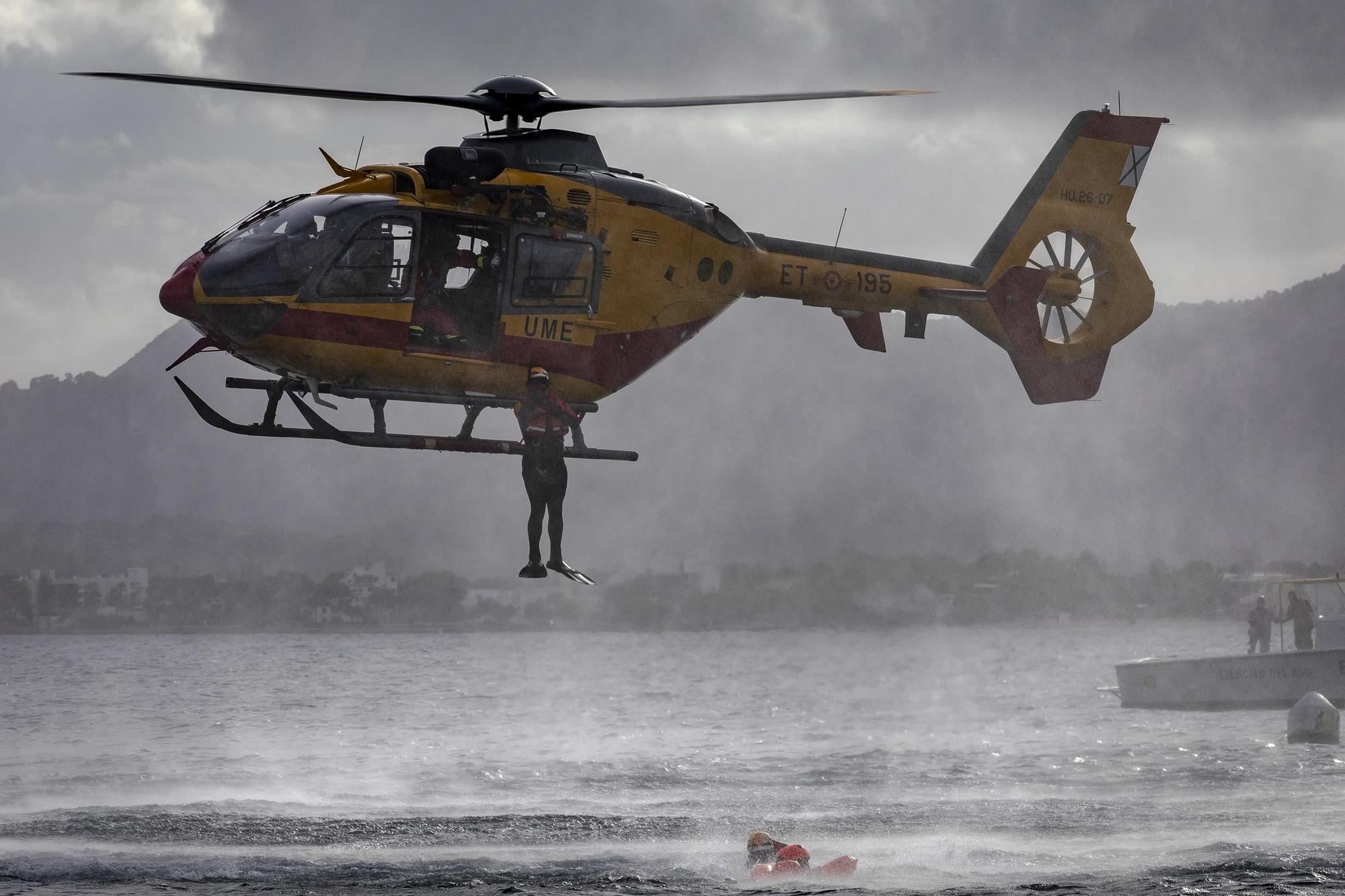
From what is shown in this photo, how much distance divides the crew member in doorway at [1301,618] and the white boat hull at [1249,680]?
112 cm

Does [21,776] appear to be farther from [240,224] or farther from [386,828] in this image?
[240,224]

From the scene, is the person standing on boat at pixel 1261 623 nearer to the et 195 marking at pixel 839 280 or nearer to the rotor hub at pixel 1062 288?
the rotor hub at pixel 1062 288

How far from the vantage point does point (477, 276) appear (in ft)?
44.2

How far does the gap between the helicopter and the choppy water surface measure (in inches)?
481

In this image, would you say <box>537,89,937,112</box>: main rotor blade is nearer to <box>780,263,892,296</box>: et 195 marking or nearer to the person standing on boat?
<box>780,263,892,296</box>: et 195 marking

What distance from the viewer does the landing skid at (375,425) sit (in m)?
12.5

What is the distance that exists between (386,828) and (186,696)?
64.1 m

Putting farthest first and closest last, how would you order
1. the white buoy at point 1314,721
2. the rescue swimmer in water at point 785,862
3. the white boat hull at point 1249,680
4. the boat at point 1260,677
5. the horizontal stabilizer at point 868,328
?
1. the white boat hull at point 1249,680
2. the boat at point 1260,677
3. the white buoy at point 1314,721
4. the rescue swimmer in water at point 785,862
5. the horizontal stabilizer at point 868,328

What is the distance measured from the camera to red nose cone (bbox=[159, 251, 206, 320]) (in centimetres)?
1248

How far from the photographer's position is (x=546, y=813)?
33.8 metres

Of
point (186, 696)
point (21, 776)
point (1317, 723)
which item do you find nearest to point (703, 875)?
point (1317, 723)

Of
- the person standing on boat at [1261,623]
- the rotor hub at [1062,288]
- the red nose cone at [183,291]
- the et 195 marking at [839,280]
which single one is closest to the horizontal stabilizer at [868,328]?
the et 195 marking at [839,280]

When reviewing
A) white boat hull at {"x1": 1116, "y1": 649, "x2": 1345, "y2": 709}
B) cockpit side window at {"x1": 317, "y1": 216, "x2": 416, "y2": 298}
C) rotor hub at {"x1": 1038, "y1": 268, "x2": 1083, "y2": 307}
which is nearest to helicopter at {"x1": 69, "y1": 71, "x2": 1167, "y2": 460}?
cockpit side window at {"x1": 317, "y1": 216, "x2": 416, "y2": 298}

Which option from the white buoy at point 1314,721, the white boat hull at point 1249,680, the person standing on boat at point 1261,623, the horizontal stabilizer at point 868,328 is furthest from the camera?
the person standing on boat at point 1261,623
